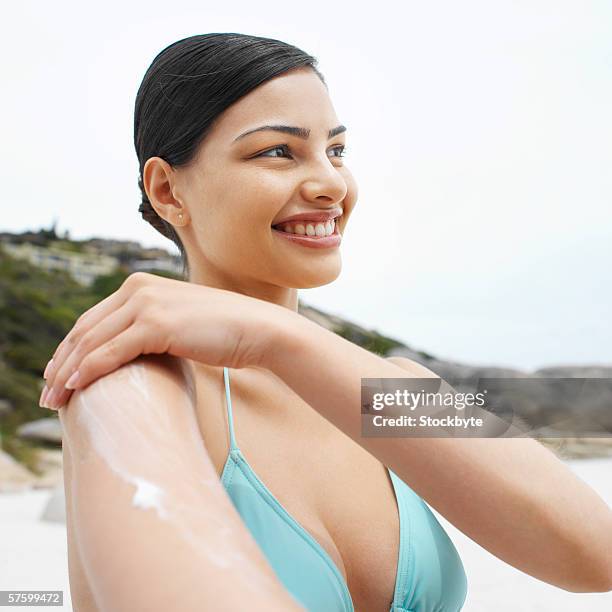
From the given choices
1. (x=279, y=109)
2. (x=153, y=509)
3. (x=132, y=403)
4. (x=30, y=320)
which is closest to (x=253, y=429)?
(x=132, y=403)

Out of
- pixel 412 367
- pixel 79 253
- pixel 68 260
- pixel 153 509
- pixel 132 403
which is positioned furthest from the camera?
pixel 79 253

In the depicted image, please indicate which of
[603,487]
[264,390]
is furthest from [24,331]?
[264,390]

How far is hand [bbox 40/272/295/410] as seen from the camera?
0.94 m

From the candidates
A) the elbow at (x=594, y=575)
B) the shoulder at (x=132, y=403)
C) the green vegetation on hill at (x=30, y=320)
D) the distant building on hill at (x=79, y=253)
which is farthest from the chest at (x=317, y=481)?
the distant building on hill at (x=79, y=253)

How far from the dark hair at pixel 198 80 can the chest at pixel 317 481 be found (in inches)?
17.7

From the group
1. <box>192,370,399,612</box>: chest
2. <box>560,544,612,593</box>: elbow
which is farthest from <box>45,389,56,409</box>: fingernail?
<box>560,544,612,593</box>: elbow

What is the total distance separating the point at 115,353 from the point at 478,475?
50 cm

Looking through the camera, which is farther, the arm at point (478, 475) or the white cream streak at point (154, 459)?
the arm at point (478, 475)

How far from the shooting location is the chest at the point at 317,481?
1181mm

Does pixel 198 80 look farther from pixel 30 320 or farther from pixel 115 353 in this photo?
pixel 30 320

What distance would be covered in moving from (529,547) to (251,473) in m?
0.42

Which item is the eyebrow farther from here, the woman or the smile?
the smile

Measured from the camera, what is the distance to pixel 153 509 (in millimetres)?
788

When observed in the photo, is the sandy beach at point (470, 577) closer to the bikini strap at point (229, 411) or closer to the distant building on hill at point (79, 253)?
the bikini strap at point (229, 411)
